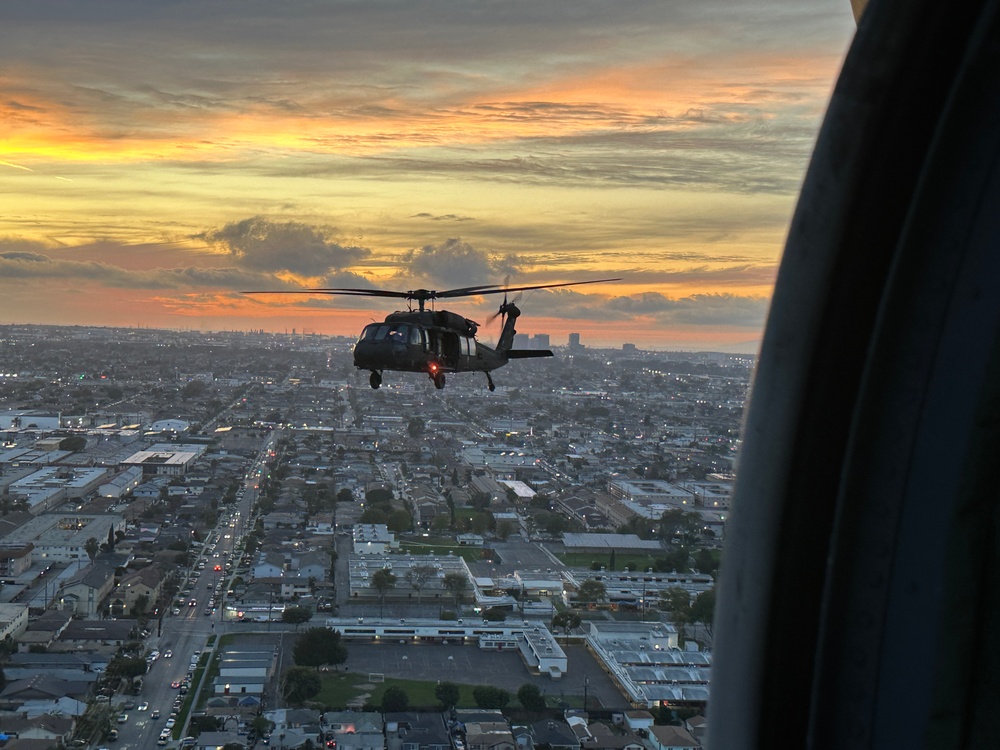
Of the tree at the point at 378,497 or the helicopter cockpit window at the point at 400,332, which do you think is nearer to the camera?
the helicopter cockpit window at the point at 400,332

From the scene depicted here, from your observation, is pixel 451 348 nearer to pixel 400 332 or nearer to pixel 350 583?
pixel 400 332

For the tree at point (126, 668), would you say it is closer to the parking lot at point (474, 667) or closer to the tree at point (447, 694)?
the parking lot at point (474, 667)

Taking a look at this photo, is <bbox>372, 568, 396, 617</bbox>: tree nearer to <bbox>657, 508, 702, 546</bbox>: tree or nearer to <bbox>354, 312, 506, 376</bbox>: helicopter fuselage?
<bbox>657, 508, 702, 546</bbox>: tree

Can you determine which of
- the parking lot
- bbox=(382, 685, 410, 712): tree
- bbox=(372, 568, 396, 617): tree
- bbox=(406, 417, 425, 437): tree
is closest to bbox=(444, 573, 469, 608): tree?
bbox=(372, 568, 396, 617): tree

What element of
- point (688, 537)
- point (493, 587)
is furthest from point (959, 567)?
point (688, 537)

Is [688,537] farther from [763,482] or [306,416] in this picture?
[306,416]

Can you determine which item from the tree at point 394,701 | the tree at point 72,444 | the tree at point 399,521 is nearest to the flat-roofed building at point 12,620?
the tree at point 394,701
